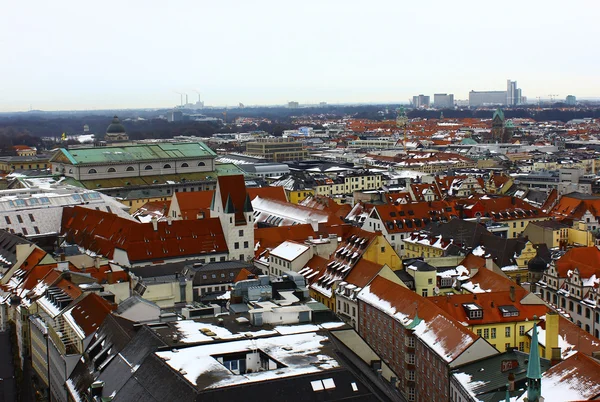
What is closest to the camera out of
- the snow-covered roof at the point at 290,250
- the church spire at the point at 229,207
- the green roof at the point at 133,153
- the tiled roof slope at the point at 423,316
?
the tiled roof slope at the point at 423,316

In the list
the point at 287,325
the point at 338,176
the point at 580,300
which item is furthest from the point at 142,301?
the point at 338,176

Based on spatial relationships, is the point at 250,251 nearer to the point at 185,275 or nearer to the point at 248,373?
the point at 185,275

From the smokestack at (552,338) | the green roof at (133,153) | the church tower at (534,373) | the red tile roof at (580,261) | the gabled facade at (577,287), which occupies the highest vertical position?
the green roof at (133,153)

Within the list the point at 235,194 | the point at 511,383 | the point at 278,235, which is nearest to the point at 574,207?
the point at 278,235

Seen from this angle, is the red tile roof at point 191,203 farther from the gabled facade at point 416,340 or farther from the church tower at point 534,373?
the church tower at point 534,373

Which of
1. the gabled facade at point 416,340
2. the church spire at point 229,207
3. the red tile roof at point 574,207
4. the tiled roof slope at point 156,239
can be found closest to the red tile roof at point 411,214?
the red tile roof at point 574,207

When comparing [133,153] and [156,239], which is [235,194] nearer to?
[156,239]

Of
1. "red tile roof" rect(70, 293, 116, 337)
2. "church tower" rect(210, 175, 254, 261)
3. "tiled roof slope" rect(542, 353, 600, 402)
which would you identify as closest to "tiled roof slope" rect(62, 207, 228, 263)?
"church tower" rect(210, 175, 254, 261)
